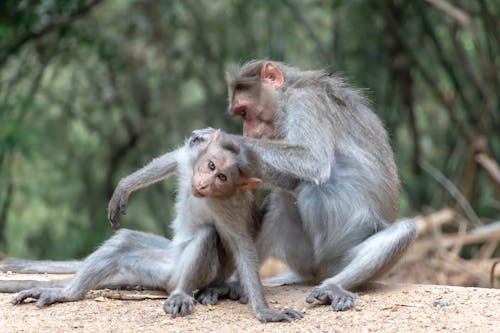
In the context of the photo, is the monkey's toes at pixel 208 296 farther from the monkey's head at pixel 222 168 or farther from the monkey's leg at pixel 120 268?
the monkey's head at pixel 222 168

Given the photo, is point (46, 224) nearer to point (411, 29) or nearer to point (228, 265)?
point (411, 29)

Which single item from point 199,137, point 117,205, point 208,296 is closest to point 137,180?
point 117,205

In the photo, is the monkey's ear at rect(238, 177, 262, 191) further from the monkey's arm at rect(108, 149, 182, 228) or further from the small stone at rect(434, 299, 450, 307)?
the small stone at rect(434, 299, 450, 307)

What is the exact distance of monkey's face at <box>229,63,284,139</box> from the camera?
7164 millimetres

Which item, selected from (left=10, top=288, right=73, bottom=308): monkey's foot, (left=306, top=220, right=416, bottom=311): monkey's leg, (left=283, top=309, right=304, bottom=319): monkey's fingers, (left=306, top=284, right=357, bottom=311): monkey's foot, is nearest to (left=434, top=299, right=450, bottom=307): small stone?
(left=306, top=220, right=416, bottom=311): monkey's leg

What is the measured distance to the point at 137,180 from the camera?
694cm

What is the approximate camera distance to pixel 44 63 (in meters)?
13.1

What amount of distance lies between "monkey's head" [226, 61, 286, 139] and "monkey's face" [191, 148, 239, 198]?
0.91 m

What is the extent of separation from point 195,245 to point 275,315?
901 mm

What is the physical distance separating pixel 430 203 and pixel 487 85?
3.43m

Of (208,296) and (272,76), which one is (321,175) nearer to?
(272,76)

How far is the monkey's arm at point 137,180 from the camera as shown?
22.7 ft

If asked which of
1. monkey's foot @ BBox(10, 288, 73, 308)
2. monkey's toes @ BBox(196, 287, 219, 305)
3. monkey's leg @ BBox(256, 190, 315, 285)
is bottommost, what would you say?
monkey's toes @ BBox(196, 287, 219, 305)

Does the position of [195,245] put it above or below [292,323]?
above
